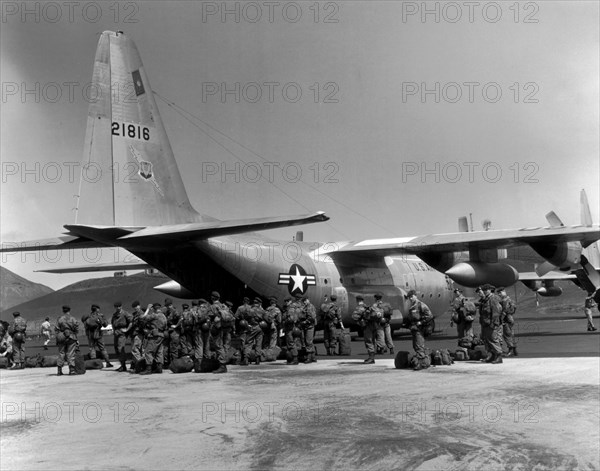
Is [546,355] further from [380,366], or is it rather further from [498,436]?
[498,436]

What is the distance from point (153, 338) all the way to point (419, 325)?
209 inches

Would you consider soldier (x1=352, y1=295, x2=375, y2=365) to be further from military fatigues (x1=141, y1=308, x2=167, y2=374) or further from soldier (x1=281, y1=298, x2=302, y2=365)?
military fatigues (x1=141, y1=308, x2=167, y2=374)

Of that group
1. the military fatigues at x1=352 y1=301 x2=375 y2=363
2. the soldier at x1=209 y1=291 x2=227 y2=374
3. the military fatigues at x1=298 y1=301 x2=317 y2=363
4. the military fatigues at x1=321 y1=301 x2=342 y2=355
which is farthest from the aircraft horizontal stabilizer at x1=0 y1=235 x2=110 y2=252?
the military fatigues at x1=352 y1=301 x2=375 y2=363

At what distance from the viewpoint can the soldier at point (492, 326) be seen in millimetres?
12766

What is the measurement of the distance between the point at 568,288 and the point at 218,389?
67.8m

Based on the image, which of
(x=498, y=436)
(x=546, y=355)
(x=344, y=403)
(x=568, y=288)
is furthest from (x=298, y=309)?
(x=568, y=288)

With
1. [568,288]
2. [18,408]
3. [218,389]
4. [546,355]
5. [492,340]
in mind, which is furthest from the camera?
[568,288]

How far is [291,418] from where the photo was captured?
7555mm

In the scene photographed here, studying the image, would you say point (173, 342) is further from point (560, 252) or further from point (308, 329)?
point (560, 252)

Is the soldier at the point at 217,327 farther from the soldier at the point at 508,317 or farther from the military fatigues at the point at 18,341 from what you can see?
the soldier at the point at 508,317

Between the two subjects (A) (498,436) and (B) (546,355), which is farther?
(B) (546,355)

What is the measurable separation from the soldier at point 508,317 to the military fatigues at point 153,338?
688cm

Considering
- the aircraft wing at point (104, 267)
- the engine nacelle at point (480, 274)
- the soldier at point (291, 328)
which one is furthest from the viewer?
the aircraft wing at point (104, 267)

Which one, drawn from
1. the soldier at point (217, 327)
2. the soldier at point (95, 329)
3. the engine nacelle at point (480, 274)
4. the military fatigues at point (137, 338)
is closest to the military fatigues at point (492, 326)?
the soldier at point (217, 327)
